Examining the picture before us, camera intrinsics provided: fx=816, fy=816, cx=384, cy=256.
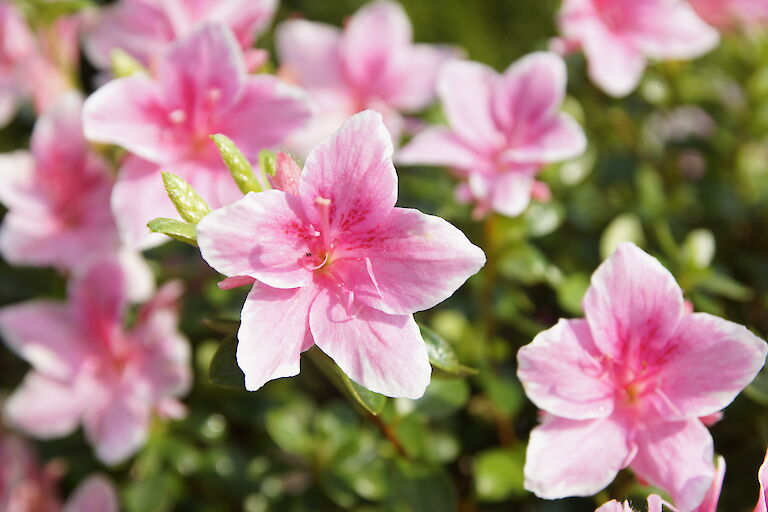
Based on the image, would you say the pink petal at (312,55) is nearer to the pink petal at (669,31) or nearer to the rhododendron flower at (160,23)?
the rhododendron flower at (160,23)

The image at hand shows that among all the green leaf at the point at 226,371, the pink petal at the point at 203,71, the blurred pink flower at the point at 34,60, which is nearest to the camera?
the green leaf at the point at 226,371

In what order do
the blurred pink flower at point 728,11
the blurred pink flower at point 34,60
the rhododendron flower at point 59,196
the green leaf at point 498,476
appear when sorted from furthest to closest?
the blurred pink flower at point 728,11, the blurred pink flower at point 34,60, the rhododendron flower at point 59,196, the green leaf at point 498,476

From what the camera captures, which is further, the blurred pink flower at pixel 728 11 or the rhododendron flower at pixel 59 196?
the blurred pink flower at pixel 728 11

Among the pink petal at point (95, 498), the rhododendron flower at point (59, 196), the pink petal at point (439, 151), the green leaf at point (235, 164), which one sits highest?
the green leaf at point (235, 164)

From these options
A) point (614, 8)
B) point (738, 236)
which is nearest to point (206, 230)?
point (614, 8)

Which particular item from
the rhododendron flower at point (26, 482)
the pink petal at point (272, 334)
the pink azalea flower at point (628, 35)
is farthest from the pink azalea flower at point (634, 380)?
the rhododendron flower at point (26, 482)

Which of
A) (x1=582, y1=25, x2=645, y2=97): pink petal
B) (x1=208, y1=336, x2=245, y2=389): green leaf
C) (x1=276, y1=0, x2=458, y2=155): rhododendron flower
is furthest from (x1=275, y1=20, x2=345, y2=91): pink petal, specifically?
(x1=208, y1=336, x2=245, y2=389): green leaf
